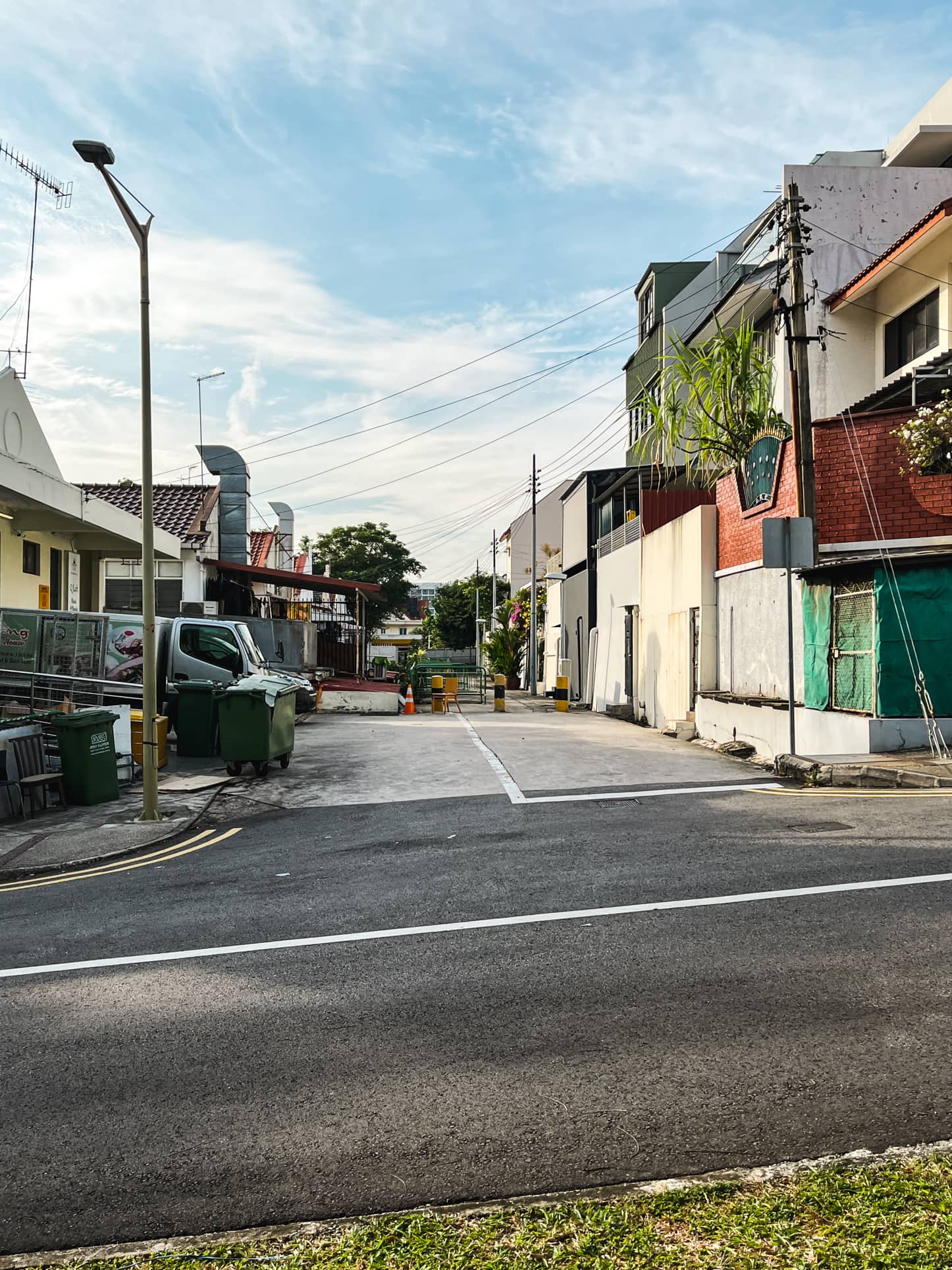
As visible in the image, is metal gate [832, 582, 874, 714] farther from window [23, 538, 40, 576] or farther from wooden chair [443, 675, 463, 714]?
wooden chair [443, 675, 463, 714]

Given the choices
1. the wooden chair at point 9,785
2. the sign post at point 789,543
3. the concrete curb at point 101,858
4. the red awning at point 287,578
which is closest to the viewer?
the concrete curb at point 101,858

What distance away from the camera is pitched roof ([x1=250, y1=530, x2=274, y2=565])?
40500mm

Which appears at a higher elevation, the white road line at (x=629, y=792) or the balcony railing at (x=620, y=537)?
the balcony railing at (x=620, y=537)

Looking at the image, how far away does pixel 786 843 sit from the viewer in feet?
27.2

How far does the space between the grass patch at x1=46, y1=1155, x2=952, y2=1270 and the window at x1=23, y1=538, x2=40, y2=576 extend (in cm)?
1992

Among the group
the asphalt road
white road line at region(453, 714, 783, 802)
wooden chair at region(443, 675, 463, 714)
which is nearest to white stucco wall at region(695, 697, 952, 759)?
white road line at region(453, 714, 783, 802)

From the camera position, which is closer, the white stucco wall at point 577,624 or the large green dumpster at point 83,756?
the large green dumpster at point 83,756

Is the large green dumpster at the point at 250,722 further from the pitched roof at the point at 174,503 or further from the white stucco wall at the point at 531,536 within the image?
the white stucco wall at the point at 531,536

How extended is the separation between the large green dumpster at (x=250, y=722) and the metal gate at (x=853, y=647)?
26.1ft

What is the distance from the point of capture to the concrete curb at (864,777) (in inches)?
419

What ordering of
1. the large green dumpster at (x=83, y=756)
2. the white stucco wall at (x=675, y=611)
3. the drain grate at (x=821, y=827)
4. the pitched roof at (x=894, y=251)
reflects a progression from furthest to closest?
the white stucco wall at (x=675, y=611) < the pitched roof at (x=894, y=251) < the large green dumpster at (x=83, y=756) < the drain grate at (x=821, y=827)

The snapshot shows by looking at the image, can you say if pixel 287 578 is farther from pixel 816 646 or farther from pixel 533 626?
pixel 816 646

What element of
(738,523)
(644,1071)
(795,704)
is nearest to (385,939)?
(644,1071)

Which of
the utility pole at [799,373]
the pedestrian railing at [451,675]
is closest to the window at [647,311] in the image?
the pedestrian railing at [451,675]
